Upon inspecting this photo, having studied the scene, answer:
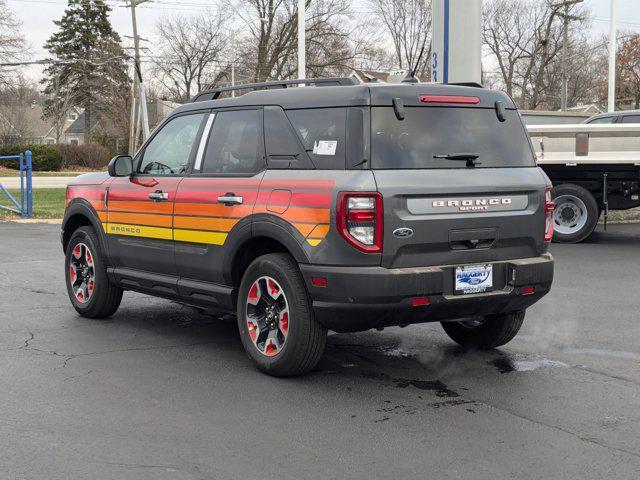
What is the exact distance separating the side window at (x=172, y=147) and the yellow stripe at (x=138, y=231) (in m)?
0.46

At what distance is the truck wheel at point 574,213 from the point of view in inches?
546

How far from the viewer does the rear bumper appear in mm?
5344

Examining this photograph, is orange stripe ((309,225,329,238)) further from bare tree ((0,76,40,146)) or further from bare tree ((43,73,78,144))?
bare tree ((43,73,78,144))

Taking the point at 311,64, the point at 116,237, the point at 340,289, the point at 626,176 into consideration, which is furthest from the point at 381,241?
the point at 311,64

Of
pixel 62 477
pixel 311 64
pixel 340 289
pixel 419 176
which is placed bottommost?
pixel 62 477

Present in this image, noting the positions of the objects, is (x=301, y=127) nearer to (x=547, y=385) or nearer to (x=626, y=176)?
(x=547, y=385)

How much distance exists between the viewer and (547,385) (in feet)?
18.9

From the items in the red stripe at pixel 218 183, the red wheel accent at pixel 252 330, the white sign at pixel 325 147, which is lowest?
the red wheel accent at pixel 252 330

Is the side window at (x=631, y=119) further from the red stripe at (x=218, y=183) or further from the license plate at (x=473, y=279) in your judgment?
the red stripe at (x=218, y=183)

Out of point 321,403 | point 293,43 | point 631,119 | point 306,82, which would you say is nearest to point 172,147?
point 306,82

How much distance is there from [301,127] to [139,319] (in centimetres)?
307

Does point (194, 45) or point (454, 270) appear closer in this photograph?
point (454, 270)

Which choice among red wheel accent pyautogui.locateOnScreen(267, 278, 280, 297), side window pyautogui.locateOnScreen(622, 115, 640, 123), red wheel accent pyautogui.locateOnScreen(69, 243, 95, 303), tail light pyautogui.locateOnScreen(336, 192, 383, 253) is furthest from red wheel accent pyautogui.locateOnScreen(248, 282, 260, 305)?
side window pyautogui.locateOnScreen(622, 115, 640, 123)

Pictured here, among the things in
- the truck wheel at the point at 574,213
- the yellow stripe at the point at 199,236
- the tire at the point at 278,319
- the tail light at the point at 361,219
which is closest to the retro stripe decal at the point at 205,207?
the yellow stripe at the point at 199,236
